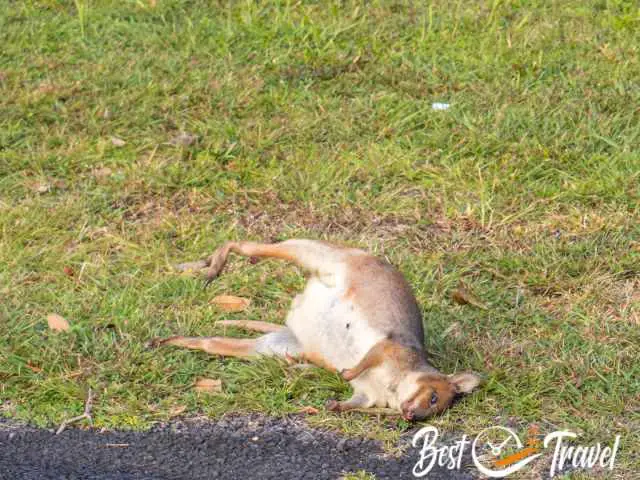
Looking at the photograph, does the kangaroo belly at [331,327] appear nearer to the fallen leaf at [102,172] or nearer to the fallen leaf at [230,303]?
the fallen leaf at [230,303]

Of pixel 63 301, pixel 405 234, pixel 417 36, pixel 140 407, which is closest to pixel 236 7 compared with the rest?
pixel 417 36

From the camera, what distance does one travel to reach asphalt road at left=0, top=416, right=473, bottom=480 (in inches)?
177

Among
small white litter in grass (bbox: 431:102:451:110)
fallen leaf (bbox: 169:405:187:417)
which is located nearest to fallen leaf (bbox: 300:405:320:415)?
fallen leaf (bbox: 169:405:187:417)

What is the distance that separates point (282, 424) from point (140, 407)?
555 millimetres

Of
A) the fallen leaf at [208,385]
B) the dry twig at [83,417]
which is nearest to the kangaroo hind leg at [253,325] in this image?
the fallen leaf at [208,385]

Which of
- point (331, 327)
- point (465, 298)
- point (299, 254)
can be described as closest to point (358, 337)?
point (331, 327)

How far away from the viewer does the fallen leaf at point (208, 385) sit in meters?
5.02

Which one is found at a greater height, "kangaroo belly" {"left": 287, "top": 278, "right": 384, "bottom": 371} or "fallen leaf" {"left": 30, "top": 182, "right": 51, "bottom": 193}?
"kangaroo belly" {"left": 287, "top": 278, "right": 384, "bottom": 371}

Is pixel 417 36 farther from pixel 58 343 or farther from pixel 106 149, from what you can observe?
pixel 58 343

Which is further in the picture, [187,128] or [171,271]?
[187,128]

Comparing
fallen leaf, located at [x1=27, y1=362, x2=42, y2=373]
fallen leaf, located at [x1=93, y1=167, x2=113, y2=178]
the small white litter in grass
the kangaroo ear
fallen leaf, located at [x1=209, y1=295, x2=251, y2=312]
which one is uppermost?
the kangaroo ear

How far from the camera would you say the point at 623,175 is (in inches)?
265

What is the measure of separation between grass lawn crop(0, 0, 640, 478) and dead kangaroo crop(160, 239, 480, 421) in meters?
0.10

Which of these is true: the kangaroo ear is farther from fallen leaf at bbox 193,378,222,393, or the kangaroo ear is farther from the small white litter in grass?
the small white litter in grass
